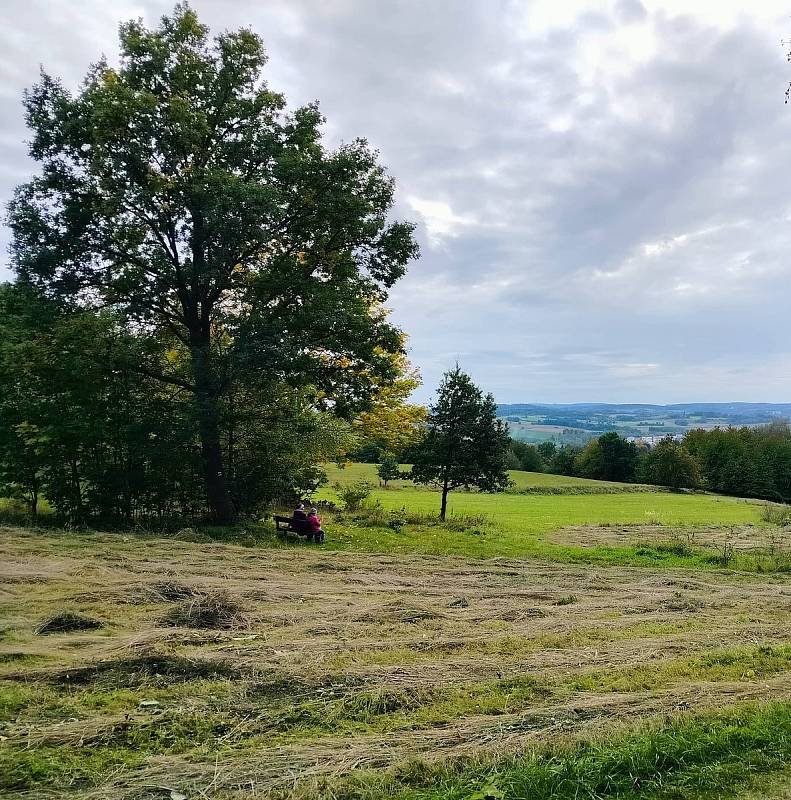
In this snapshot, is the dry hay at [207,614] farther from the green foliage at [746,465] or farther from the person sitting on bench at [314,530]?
the green foliage at [746,465]

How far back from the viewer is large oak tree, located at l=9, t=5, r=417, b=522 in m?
14.2

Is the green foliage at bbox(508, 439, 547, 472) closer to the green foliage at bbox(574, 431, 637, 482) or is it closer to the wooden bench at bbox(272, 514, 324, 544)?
the green foliage at bbox(574, 431, 637, 482)

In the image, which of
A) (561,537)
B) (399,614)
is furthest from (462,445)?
(399,614)

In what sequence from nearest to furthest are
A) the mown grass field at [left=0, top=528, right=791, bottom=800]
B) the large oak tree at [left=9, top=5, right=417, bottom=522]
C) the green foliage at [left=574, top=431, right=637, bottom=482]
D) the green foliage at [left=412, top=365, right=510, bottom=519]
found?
the mown grass field at [left=0, top=528, right=791, bottom=800]
the large oak tree at [left=9, top=5, right=417, bottom=522]
the green foliage at [left=412, top=365, right=510, bottom=519]
the green foliage at [left=574, top=431, right=637, bottom=482]

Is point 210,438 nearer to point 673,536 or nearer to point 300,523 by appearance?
point 300,523

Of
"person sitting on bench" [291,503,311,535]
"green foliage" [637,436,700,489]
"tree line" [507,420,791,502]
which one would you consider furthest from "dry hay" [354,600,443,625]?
"green foliage" [637,436,700,489]

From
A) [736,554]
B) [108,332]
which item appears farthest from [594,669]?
[108,332]

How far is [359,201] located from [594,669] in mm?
13222

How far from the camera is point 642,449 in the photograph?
80812 millimetres

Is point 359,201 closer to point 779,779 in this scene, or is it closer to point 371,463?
point 779,779

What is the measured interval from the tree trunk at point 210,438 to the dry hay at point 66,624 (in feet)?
26.8

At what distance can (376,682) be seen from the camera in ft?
17.4

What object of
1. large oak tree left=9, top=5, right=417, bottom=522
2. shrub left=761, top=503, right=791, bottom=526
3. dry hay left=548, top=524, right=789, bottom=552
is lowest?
dry hay left=548, top=524, right=789, bottom=552

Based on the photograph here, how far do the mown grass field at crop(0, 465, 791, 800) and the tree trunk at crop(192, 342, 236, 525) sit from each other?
4281mm
